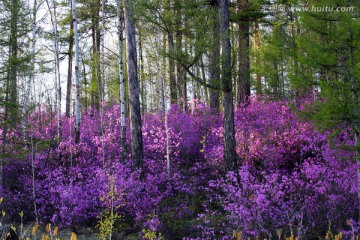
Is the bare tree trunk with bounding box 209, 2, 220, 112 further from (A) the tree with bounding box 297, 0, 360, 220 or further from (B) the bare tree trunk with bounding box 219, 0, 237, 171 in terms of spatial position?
(A) the tree with bounding box 297, 0, 360, 220

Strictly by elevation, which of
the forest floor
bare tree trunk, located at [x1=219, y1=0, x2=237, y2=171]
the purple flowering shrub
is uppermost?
bare tree trunk, located at [x1=219, y1=0, x2=237, y2=171]

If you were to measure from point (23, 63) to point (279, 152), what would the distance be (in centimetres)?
762

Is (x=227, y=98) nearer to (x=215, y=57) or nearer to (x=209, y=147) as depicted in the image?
(x=215, y=57)

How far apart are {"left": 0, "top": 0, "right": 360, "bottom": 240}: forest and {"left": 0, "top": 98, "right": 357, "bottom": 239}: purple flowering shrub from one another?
0.04 metres

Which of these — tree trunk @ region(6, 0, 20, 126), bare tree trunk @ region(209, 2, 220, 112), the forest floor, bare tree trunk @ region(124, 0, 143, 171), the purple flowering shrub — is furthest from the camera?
bare tree trunk @ region(124, 0, 143, 171)

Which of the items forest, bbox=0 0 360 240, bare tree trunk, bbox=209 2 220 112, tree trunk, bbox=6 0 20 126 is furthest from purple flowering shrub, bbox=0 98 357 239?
bare tree trunk, bbox=209 2 220 112

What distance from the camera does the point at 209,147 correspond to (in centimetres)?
1119

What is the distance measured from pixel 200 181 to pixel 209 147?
1.60 meters

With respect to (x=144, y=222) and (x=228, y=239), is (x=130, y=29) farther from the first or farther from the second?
(x=228, y=239)

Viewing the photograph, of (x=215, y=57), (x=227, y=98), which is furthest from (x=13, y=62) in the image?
(x=227, y=98)

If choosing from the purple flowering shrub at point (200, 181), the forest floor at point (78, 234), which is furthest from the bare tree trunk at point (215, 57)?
the forest floor at point (78, 234)

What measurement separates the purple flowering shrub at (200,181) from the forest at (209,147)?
0.04 meters

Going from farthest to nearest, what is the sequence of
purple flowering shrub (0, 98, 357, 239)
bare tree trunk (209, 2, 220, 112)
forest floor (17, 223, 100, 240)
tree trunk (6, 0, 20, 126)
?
tree trunk (6, 0, 20, 126) < bare tree trunk (209, 2, 220, 112) < forest floor (17, 223, 100, 240) < purple flowering shrub (0, 98, 357, 239)

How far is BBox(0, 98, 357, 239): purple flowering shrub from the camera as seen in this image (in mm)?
6551
